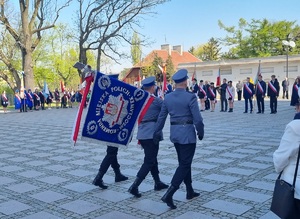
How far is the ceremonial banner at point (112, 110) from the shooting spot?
217 inches

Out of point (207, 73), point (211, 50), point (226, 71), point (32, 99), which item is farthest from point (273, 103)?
point (211, 50)

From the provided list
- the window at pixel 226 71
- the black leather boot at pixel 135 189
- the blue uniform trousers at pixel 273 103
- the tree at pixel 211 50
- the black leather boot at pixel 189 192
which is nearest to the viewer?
the black leather boot at pixel 189 192

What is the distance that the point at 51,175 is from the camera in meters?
6.95

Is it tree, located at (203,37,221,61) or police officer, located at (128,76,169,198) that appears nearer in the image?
police officer, located at (128,76,169,198)

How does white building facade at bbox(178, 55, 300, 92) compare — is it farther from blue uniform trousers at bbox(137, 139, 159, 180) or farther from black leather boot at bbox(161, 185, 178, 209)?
black leather boot at bbox(161, 185, 178, 209)

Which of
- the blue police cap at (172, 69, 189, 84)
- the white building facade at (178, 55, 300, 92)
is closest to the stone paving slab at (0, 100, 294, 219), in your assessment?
the blue police cap at (172, 69, 189, 84)

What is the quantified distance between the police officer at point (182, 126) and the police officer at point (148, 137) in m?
0.37

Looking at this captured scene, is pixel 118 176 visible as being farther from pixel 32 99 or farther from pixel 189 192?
pixel 32 99

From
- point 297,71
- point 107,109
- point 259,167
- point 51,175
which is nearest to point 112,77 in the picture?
point 107,109

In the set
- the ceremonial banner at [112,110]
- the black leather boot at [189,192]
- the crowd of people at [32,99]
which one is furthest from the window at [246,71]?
the black leather boot at [189,192]

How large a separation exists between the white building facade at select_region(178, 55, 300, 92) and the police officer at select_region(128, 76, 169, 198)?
112 feet

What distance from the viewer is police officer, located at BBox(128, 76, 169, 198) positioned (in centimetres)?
539

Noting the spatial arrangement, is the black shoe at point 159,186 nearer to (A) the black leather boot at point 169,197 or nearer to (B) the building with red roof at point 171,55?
(A) the black leather boot at point 169,197

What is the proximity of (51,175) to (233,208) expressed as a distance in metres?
3.76
